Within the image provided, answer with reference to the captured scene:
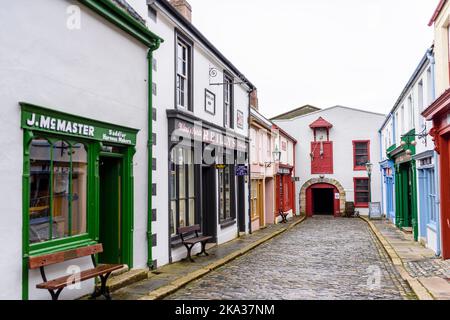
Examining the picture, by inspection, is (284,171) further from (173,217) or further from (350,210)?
(173,217)

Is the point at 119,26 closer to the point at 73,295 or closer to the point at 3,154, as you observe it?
the point at 3,154

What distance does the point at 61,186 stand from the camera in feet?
23.0

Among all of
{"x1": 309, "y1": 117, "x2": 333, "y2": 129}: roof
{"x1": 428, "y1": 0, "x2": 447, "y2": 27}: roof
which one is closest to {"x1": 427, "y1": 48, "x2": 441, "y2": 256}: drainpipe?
{"x1": 428, "y1": 0, "x2": 447, "y2": 27}: roof

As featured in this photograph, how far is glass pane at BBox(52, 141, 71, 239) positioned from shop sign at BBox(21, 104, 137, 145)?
0.92 ft

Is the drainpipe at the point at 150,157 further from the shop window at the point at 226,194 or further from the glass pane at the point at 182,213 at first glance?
the shop window at the point at 226,194

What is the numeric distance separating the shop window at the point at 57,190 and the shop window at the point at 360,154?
2760 cm

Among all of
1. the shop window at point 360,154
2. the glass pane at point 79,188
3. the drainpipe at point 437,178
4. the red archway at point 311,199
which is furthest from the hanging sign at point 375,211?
the glass pane at point 79,188

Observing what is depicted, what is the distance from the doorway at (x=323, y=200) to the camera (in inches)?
1447

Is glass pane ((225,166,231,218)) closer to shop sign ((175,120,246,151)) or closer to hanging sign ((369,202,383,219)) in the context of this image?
shop sign ((175,120,246,151))

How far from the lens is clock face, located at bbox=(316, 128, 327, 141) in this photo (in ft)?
110

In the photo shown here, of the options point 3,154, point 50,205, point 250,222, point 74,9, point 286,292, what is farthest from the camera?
point 250,222

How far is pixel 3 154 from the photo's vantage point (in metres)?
5.63

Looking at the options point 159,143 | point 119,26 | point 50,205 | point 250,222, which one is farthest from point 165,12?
→ point 250,222

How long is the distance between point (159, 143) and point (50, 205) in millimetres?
3967
